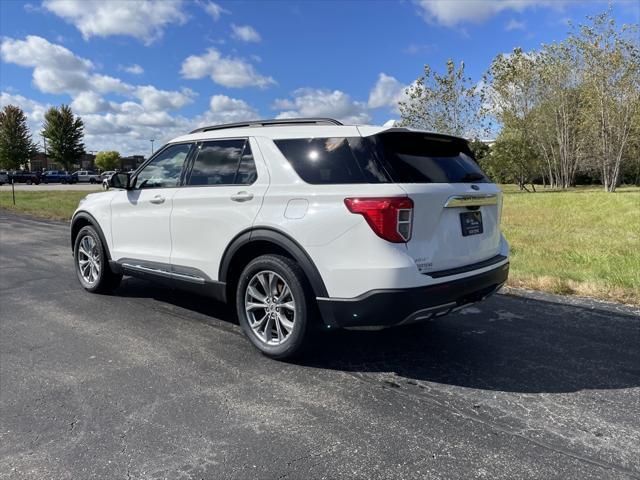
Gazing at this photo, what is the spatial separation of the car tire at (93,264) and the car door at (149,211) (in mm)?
343

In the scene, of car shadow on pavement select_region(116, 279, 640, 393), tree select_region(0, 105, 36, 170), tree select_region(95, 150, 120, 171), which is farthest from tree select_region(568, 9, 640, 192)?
tree select_region(95, 150, 120, 171)

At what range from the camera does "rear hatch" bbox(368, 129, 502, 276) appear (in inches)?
133

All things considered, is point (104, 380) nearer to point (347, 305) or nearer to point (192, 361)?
point (192, 361)

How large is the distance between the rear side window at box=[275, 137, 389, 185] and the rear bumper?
0.79m

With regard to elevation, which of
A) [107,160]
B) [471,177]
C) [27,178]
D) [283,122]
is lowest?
[471,177]

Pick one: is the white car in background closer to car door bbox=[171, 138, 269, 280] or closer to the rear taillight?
car door bbox=[171, 138, 269, 280]

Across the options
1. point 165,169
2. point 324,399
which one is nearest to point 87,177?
point 165,169

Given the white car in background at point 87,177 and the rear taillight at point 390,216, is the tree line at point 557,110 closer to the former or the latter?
the rear taillight at point 390,216

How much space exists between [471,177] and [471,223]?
1.40 feet

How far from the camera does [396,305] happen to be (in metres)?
3.30

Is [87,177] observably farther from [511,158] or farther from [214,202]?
[214,202]

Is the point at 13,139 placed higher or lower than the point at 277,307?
higher

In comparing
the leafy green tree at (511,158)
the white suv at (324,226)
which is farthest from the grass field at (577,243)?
the leafy green tree at (511,158)

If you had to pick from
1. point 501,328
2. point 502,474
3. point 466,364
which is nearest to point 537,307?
point 501,328
